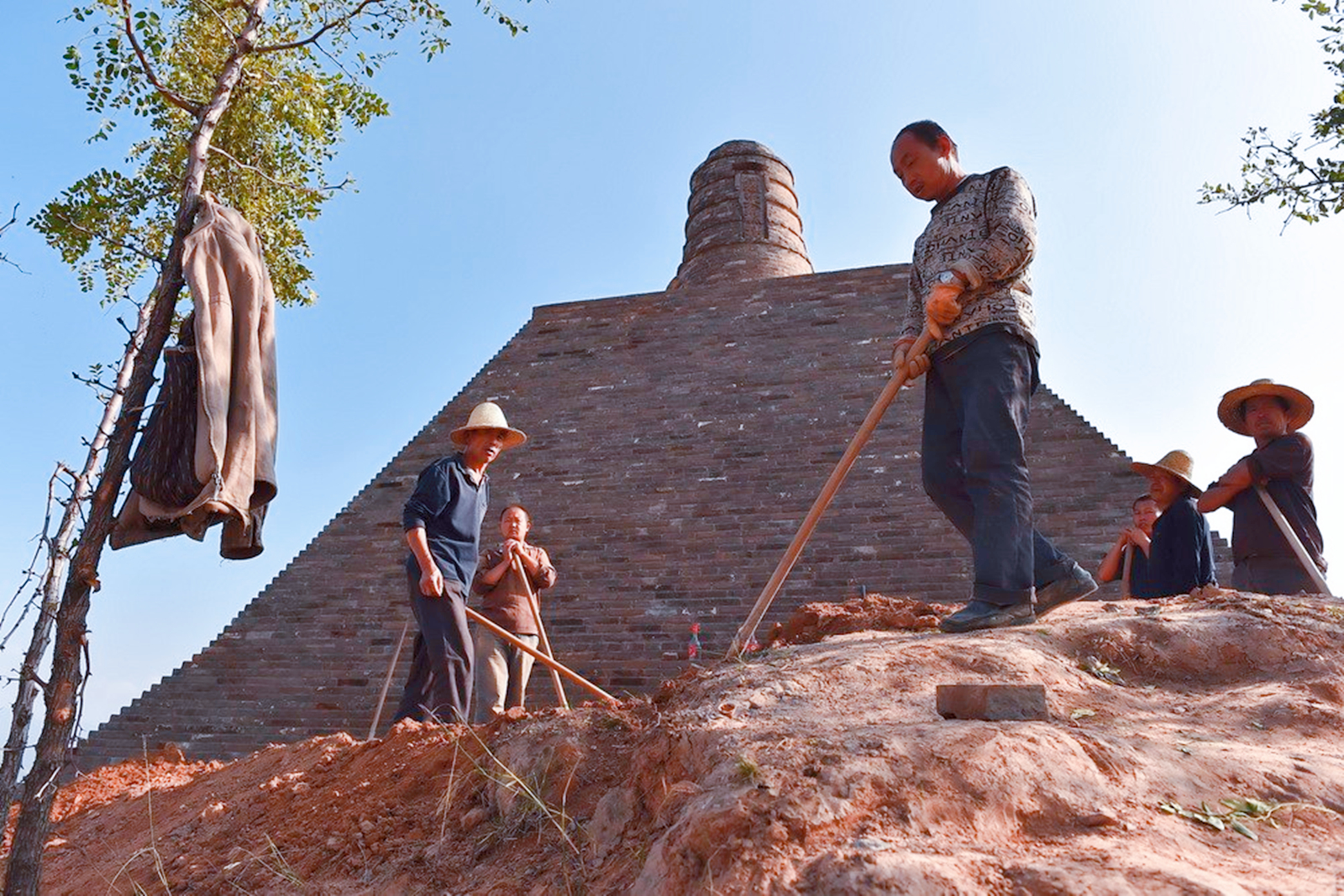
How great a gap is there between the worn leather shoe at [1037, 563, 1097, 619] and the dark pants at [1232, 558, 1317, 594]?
147cm

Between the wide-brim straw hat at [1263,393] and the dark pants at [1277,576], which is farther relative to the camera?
the wide-brim straw hat at [1263,393]

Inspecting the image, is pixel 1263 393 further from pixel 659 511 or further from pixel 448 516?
pixel 659 511

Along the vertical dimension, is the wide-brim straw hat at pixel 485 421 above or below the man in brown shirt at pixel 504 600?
above

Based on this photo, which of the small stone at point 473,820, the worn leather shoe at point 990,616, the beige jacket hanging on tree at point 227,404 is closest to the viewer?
the small stone at point 473,820

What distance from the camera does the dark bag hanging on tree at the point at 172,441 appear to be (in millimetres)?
2850

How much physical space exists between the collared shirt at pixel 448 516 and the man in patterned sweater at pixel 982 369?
217cm

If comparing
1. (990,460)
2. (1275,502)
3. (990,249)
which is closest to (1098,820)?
(990,460)

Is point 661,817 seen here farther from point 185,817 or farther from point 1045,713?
point 185,817

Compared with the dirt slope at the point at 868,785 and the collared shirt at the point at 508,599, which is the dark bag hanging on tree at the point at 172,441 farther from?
the collared shirt at the point at 508,599

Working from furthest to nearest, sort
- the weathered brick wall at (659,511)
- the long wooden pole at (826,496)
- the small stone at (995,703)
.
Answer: the weathered brick wall at (659,511) < the long wooden pole at (826,496) < the small stone at (995,703)

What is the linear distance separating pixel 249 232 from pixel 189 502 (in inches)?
36.4

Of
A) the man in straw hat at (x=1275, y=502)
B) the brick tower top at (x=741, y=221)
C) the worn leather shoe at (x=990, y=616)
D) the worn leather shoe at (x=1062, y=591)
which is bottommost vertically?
the worn leather shoe at (x=990, y=616)

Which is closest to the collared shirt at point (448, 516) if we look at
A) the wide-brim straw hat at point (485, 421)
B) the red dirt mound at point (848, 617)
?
the wide-brim straw hat at point (485, 421)

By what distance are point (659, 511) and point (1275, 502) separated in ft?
18.6
